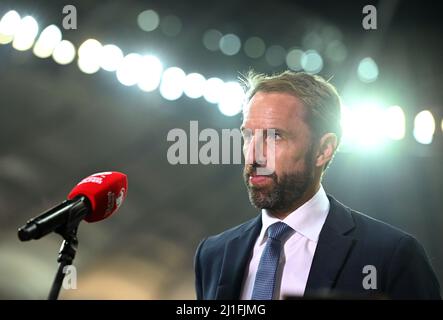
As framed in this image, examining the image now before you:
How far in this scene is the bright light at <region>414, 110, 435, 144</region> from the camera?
3.28 m

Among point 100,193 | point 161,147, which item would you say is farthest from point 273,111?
point 161,147

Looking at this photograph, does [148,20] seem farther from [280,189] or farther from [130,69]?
[280,189]

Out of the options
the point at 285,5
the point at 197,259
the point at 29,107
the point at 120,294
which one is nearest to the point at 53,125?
the point at 29,107

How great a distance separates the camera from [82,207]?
1190 millimetres

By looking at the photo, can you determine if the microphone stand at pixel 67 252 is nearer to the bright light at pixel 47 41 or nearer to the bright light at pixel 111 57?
the bright light at pixel 47 41

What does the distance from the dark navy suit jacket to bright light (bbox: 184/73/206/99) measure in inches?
70.5

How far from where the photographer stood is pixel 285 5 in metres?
2.99

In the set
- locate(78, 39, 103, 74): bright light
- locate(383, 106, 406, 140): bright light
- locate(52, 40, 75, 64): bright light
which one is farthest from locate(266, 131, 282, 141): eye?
locate(52, 40, 75, 64): bright light

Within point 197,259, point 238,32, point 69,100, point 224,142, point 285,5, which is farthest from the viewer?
point 69,100

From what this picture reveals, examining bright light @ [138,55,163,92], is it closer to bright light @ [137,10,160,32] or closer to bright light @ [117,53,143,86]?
bright light @ [117,53,143,86]

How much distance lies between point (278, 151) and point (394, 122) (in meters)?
1.93

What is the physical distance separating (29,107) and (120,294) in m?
1.49
